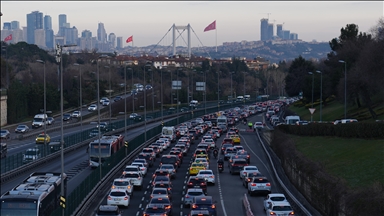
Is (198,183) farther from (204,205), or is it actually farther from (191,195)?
(204,205)

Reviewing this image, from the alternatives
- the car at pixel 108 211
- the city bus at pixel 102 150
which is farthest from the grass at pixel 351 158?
the city bus at pixel 102 150

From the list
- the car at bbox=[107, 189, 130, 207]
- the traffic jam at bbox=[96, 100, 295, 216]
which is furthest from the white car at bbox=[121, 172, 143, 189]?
the car at bbox=[107, 189, 130, 207]

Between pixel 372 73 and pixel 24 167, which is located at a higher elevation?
pixel 372 73

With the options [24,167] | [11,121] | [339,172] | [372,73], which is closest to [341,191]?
[339,172]

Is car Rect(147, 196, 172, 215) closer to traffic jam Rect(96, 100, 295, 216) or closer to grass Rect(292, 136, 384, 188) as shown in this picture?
traffic jam Rect(96, 100, 295, 216)

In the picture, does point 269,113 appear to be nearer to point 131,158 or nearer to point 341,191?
point 131,158

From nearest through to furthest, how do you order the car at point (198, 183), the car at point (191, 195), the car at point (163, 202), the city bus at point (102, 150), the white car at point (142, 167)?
1. the car at point (163, 202)
2. the car at point (191, 195)
3. the car at point (198, 183)
4. the white car at point (142, 167)
5. the city bus at point (102, 150)

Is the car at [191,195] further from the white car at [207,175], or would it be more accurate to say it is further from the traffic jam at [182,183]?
the white car at [207,175]
